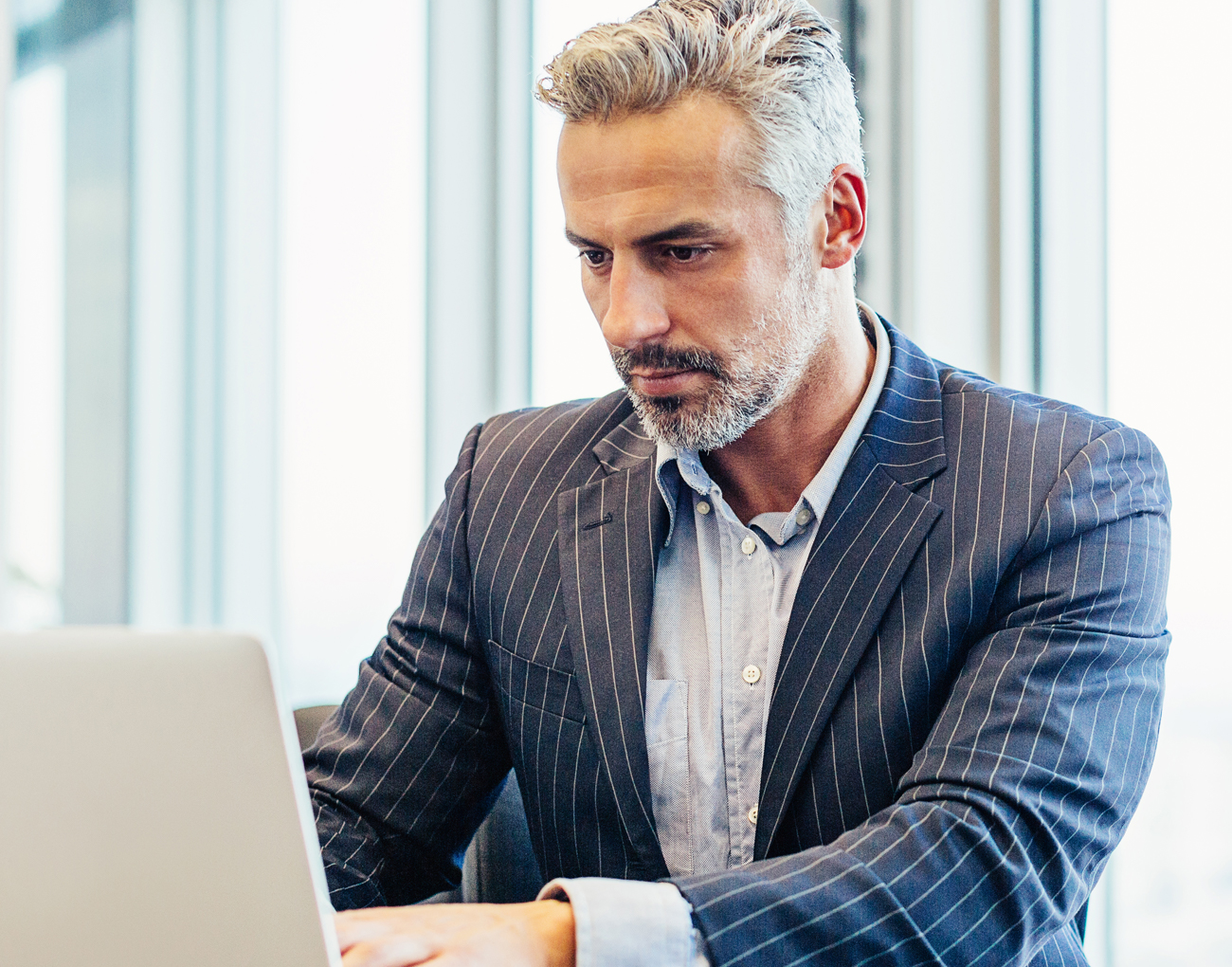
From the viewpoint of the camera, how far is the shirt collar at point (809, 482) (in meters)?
1.21

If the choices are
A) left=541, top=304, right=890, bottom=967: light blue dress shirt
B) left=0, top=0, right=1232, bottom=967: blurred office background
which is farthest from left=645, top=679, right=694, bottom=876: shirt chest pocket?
left=0, top=0, right=1232, bottom=967: blurred office background

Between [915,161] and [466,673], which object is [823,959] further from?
[915,161]

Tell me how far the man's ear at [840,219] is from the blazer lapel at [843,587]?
212 millimetres

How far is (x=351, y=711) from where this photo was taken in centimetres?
126

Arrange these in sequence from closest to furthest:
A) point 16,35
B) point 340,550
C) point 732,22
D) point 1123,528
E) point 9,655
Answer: point 9,655
point 1123,528
point 732,22
point 340,550
point 16,35

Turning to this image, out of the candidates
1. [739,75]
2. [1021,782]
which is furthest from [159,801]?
[739,75]

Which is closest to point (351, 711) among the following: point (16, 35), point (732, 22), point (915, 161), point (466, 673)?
point (466, 673)

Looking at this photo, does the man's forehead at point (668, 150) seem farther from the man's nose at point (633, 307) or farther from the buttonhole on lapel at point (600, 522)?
the buttonhole on lapel at point (600, 522)

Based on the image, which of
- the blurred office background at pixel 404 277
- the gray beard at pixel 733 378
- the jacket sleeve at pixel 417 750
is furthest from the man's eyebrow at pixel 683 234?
the blurred office background at pixel 404 277

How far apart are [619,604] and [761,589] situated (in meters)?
0.15

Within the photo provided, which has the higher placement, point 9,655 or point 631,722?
point 9,655

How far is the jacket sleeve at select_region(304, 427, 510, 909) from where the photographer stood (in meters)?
1.19

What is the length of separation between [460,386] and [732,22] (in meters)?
1.36

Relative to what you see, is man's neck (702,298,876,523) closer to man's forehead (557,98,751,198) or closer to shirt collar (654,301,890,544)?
shirt collar (654,301,890,544)
